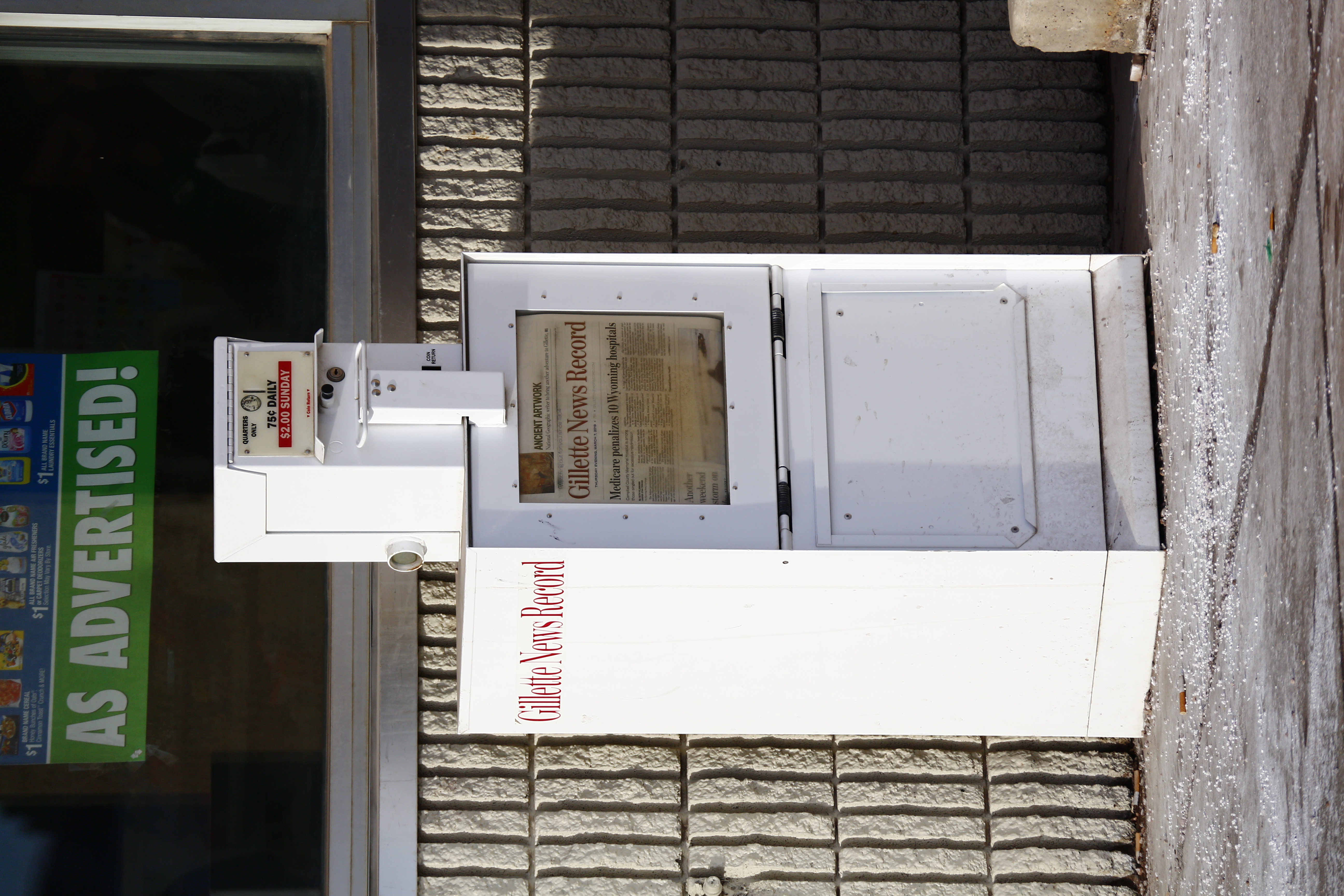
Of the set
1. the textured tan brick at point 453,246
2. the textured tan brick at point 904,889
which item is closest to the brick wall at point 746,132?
the textured tan brick at point 453,246

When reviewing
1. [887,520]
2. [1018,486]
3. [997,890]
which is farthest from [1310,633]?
[997,890]

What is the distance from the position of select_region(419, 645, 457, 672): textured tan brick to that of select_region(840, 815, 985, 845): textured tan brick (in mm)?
1484

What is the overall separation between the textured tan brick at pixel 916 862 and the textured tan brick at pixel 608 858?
62 centimetres

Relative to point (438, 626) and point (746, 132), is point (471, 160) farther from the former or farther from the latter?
point (438, 626)

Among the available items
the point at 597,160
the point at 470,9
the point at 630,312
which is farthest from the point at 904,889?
the point at 470,9

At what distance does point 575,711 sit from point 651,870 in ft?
3.11

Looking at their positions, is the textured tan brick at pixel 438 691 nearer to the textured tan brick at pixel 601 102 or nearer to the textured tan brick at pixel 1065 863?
the textured tan brick at pixel 1065 863

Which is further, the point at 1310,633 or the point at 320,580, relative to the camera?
the point at 320,580

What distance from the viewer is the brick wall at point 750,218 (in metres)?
3.63

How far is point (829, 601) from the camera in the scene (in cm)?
291

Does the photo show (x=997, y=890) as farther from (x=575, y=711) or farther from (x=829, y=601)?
(x=575, y=711)

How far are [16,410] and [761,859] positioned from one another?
308 cm

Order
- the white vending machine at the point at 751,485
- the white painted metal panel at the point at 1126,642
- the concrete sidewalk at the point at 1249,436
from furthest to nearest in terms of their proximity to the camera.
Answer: the white painted metal panel at the point at 1126,642 → the white vending machine at the point at 751,485 → the concrete sidewalk at the point at 1249,436

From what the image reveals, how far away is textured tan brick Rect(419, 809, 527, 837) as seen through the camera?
12.0ft
